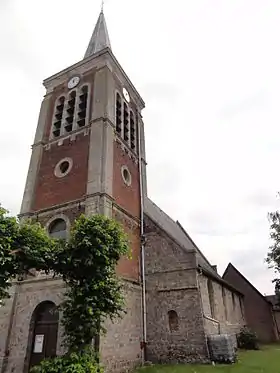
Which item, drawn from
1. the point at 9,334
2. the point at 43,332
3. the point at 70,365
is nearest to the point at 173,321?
the point at 43,332

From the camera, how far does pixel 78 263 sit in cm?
1024

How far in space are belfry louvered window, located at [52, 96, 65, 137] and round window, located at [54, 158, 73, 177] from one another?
2.71 m

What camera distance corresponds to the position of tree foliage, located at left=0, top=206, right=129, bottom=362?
941 cm

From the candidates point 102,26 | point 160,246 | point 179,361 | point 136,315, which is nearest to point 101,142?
point 160,246

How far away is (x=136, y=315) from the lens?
14352mm

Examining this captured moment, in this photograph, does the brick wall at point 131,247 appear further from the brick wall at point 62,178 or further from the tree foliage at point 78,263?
the tree foliage at point 78,263

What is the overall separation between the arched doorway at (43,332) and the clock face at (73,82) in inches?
573

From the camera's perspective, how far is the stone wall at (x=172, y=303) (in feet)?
44.5

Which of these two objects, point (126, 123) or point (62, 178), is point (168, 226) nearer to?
point (126, 123)

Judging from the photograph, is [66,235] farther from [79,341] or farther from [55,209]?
[79,341]

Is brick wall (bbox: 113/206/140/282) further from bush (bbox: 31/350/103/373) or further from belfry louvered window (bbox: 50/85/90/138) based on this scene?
belfry louvered window (bbox: 50/85/90/138)

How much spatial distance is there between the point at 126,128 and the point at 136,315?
12.1 meters

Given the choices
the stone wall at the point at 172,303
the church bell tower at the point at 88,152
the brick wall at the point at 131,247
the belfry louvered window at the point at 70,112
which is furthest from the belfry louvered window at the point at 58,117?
the stone wall at the point at 172,303

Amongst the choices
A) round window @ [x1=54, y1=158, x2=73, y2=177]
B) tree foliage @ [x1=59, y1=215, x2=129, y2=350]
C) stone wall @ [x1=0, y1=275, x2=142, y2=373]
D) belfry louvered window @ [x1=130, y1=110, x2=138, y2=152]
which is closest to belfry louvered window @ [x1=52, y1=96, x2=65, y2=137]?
round window @ [x1=54, y1=158, x2=73, y2=177]
